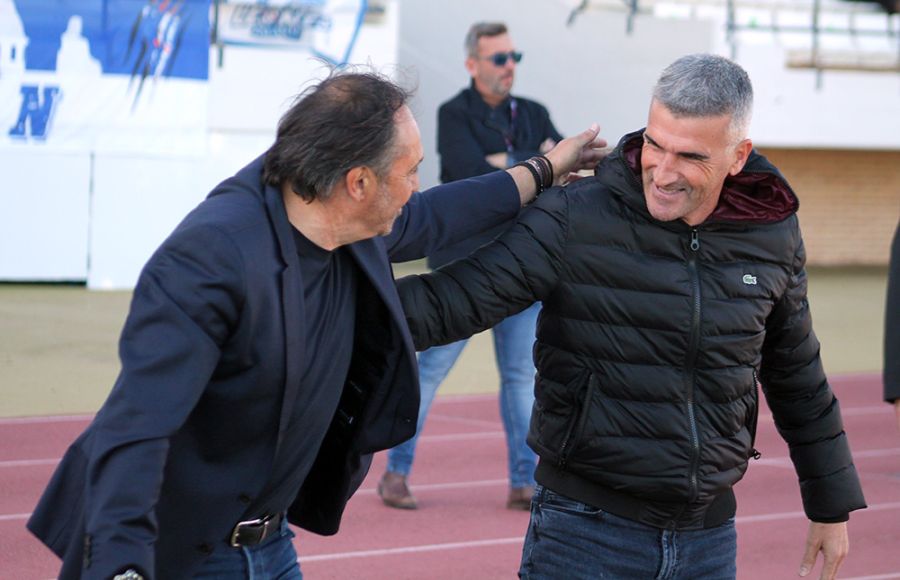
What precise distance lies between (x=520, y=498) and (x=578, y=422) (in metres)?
3.66

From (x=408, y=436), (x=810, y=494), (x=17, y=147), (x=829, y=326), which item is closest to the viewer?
(x=408, y=436)

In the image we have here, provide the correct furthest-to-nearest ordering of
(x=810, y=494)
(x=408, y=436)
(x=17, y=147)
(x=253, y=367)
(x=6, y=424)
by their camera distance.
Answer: (x=17, y=147), (x=6, y=424), (x=810, y=494), (x=408, y=436), (x=253, y=367)

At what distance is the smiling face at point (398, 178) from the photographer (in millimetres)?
2656

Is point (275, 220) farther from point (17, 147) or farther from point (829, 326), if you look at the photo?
point (829, 326)

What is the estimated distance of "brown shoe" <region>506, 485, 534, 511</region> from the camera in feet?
Answer: 21.4

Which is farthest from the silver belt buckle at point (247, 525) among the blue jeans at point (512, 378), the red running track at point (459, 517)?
the blue jeans at point (512, 378)

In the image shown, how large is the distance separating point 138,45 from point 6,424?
19.8 feet

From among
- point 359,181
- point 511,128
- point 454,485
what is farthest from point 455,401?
point 359,181

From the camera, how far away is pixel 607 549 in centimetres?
300

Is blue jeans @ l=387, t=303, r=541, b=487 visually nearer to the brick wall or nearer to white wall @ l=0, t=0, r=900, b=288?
white wall @ l=0, t=0, r=900, b=288

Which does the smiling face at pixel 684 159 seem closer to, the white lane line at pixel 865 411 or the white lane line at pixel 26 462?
the white lane line at pixel 26 462

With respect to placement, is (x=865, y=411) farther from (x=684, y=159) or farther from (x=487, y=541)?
(x=684, y=159)

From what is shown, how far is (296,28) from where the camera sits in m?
13.9

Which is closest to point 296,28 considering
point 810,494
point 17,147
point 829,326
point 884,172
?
point 17,147
